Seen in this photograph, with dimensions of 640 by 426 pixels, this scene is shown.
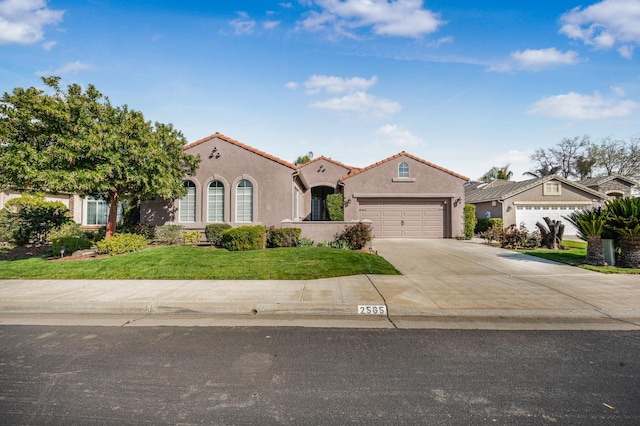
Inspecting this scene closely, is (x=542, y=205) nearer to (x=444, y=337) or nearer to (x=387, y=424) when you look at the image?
(x=444, y=337)

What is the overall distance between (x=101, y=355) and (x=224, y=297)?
2465 mm

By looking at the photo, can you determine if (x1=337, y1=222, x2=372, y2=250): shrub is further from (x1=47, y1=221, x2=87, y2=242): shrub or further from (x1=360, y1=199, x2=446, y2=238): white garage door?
(x1=47, y1=221, x2=87, y2=242): shrub

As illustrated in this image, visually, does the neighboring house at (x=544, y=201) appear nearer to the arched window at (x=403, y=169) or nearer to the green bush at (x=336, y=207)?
the arched window at (x=403, y=169)

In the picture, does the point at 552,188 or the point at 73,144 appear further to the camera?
the point at 552,188

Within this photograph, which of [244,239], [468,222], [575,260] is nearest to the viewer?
[575,260]

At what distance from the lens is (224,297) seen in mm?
6477

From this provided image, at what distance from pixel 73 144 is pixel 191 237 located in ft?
18.3

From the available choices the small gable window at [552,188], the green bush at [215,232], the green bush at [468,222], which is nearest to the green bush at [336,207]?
the green bush at [215,232]

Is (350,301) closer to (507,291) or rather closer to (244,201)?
(507,291)

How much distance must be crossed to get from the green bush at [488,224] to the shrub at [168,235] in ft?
59.7

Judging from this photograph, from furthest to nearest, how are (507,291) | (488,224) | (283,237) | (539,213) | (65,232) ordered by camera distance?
1. (488,224)
2. (539,213)
3. (65,232)
4. (283,237)
5. (507,291)

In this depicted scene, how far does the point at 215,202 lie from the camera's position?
51.4 feet

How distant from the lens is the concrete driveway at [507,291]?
5.78 meters

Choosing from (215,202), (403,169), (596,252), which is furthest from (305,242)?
(596,252)
